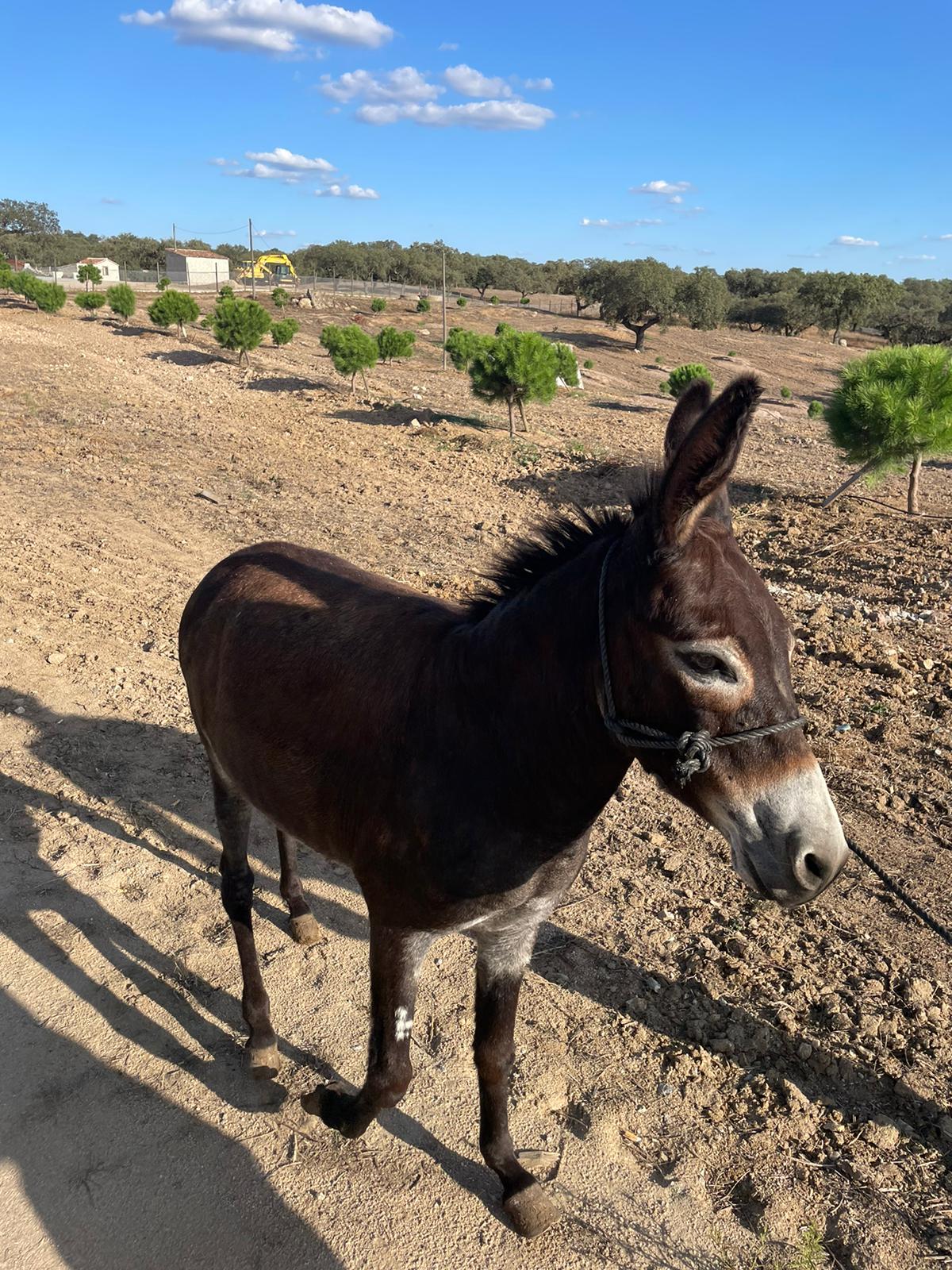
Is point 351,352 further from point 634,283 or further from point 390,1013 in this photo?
point 634,283

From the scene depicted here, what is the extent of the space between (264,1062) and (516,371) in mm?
19997

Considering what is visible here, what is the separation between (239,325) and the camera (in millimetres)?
28094

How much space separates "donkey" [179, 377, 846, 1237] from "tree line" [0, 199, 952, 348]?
4579cm

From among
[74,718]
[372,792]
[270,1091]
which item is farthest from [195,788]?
[372,792]

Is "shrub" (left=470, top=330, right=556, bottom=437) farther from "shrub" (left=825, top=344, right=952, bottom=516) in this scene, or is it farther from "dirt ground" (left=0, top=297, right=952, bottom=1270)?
"dirt ground" (left=0, top=297, right=952, bottom=1270)

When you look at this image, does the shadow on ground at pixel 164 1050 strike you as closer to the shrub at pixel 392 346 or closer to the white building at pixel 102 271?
the shrub at pixel 392 346

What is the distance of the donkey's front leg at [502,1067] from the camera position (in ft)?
9.57

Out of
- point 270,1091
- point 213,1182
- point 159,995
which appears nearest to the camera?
point 213,1182

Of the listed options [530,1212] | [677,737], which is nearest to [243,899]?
[530,1212]

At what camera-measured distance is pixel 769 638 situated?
6.25ft

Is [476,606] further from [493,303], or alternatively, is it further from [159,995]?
[493,303]

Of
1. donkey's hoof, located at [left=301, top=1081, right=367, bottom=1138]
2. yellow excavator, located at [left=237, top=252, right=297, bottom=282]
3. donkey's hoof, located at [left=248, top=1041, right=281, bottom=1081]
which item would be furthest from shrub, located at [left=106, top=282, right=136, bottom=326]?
yellow excavator, located at [left=237, top=252, right=297, bottom=282]

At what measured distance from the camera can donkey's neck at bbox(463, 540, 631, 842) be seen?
2.17 meters

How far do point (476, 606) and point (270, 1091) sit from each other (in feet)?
7.95
